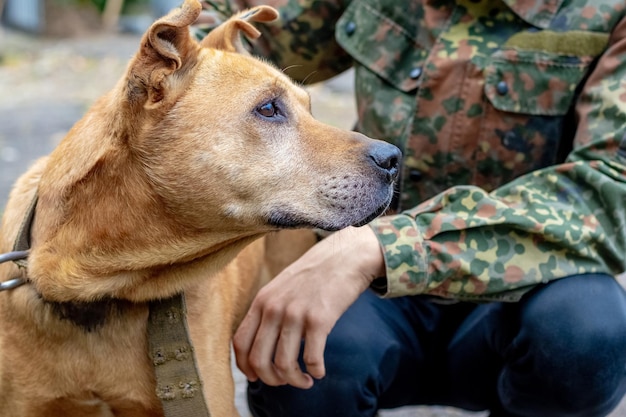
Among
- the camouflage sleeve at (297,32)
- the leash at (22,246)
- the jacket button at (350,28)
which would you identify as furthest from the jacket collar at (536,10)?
the leash at (22,246)

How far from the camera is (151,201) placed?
2.14 metres

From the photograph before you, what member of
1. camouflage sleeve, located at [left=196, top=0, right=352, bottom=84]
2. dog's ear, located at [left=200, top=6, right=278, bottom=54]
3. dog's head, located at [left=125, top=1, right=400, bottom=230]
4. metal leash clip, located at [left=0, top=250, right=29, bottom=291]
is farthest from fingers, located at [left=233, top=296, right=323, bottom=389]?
camouflage sleeve, located at [left=196, top=0, right=352, bottom=84]

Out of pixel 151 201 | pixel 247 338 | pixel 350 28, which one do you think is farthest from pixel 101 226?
pixel 350 28

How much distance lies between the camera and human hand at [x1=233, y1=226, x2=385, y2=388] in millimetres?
2209

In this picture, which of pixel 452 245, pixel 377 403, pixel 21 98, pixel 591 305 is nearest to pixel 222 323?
pixel 377 403

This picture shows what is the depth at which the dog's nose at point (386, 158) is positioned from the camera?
2172mm

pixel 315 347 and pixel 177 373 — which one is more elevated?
pixel 315 347

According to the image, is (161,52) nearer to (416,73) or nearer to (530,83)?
(416,73)

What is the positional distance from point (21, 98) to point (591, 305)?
23.2ft

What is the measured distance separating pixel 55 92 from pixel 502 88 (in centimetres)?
678

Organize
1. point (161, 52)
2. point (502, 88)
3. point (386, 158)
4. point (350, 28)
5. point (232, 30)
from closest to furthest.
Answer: point (161, 52) < point (386, 158) < point (232, 30) < point (502, 88) < point (350, 28)

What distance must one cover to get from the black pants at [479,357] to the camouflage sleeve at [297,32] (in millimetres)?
906

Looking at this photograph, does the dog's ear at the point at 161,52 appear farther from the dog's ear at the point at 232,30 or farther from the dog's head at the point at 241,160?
the dog's ear at the point at 232,30

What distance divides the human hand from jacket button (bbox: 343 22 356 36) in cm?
82
